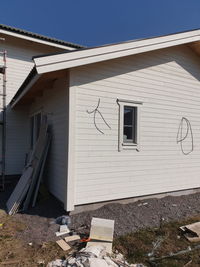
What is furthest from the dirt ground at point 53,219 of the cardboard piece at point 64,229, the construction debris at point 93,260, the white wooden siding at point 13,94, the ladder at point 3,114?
the white wooden siding at point 13,94

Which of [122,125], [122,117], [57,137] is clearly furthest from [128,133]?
[57,137]

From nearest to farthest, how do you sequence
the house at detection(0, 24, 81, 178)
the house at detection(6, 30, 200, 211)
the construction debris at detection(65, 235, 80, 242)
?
the construction debris at detection(65, 235, 80, 242), the house at detection(6, 30, 200, 211), the house at detection(0, 24, 81, 178)

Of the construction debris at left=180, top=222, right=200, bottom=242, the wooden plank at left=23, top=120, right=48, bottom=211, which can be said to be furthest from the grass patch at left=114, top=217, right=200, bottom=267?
the wooden plank at left=23, top=120, right=48, bottom=211

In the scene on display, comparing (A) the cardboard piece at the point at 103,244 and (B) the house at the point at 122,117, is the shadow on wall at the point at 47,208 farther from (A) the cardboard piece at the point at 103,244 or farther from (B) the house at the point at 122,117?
(A) the cardboard piece at the point at 103,244

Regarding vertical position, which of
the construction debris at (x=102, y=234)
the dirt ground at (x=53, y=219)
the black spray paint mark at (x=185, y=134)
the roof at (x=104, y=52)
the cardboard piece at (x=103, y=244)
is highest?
the roof at (x=104, y=52)

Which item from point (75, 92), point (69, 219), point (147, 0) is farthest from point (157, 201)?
point (147, 0)

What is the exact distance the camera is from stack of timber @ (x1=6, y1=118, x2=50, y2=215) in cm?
482

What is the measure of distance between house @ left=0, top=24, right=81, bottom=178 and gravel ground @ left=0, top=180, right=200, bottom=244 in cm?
311

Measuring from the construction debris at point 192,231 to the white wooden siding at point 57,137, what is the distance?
2550 millimetres

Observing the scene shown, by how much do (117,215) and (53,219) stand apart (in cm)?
140

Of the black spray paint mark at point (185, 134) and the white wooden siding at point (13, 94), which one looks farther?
the white wooden siding at point (13, 94)

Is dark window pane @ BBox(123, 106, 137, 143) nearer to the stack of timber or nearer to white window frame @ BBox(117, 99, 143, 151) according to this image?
white window frame @ BBox(117, 99, 143, 151)

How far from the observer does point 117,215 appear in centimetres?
437

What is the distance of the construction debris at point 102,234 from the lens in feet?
10.3
